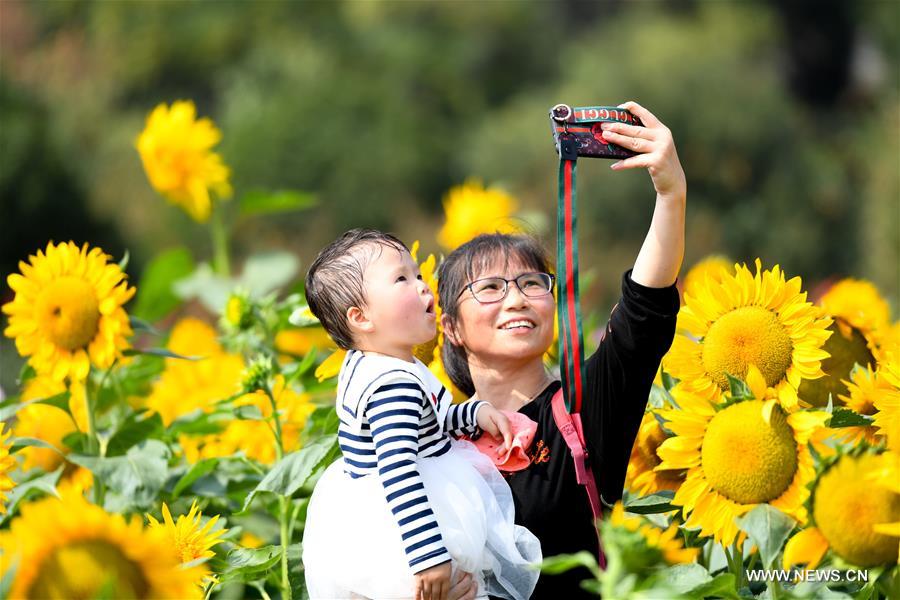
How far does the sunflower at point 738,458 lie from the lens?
158cm

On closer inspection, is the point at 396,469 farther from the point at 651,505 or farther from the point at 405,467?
the point at 651,505

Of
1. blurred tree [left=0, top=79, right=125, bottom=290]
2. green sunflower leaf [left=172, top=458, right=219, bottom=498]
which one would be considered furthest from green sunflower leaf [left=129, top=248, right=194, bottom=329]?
blurred tree [left=0, top=79, right=125, bottom=290]

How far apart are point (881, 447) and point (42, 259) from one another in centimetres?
150

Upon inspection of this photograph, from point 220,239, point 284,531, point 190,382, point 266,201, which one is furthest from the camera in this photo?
point 220,239

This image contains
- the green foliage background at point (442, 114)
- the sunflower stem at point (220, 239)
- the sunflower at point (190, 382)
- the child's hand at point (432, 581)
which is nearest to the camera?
the child's hand at point (432, 581)

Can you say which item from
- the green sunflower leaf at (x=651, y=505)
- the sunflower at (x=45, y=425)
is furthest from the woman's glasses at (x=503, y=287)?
the sunflower at (x=45, y=425)

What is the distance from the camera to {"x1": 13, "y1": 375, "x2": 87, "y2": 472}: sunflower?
2633 millimetres

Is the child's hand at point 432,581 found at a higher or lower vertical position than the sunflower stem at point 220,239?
lower

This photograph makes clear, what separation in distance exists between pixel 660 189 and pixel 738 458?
0.38 meters

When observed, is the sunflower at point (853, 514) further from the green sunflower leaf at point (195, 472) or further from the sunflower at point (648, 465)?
the green sunflower leaf at point (195, 472)

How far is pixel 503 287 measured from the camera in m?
2.01

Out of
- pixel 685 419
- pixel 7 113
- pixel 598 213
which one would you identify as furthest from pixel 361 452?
pixel 598 213

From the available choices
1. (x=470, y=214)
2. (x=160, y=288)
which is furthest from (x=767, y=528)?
(x=160, y=288)

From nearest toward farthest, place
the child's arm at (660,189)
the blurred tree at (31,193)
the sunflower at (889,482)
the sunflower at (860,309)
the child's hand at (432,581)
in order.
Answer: the sunflower at (889,482)
the child's hand at (432,581)
the child's arm at (660,189)
the sunflower at (860,309)
the blurred tree at (31,193)
